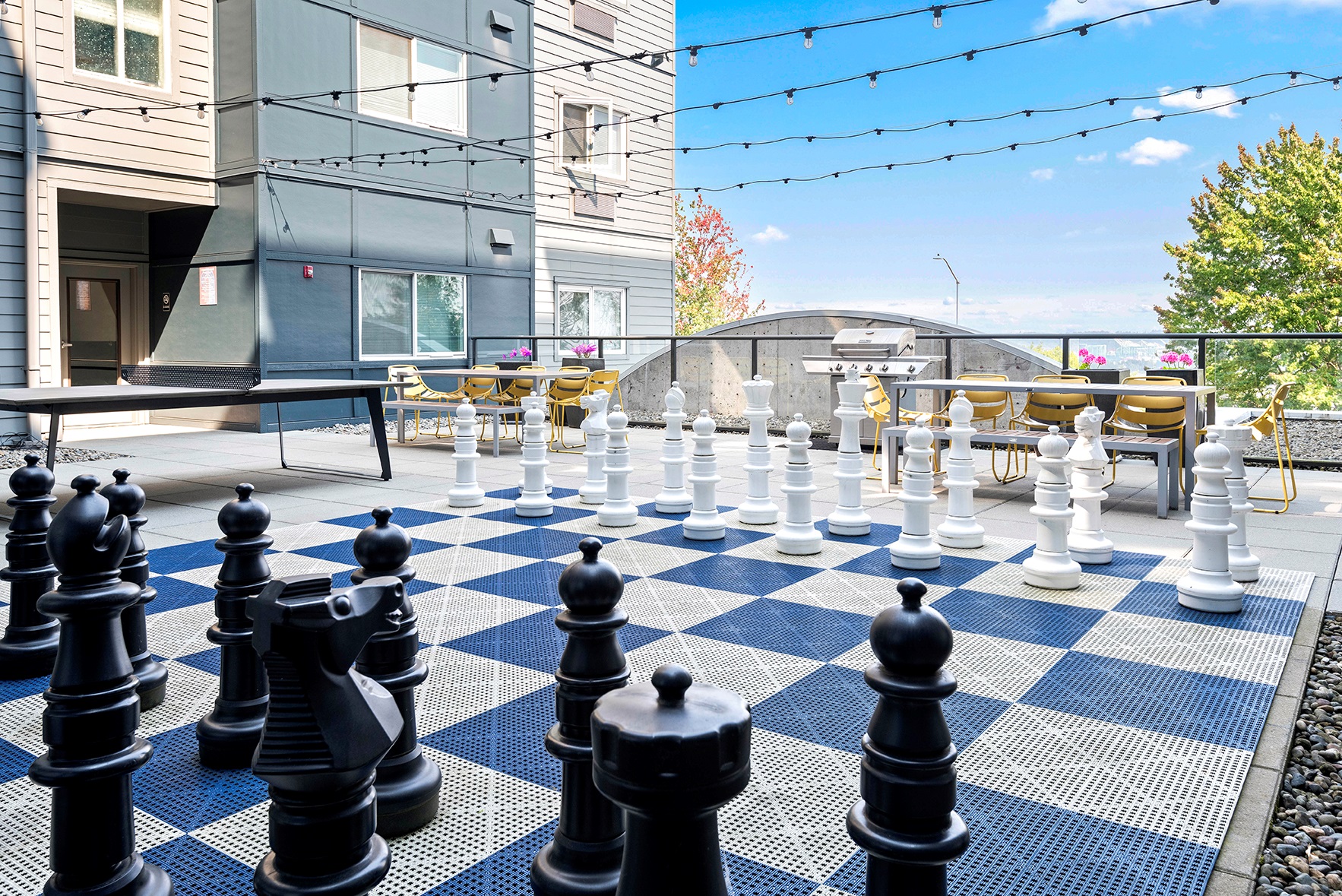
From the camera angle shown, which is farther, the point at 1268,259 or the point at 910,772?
the point at 1268,259

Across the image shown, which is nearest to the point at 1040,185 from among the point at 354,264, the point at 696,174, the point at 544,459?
the point at 696,174

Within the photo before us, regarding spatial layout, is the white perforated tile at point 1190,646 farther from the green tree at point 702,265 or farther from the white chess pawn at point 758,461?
Result: the green tree at point 702,265

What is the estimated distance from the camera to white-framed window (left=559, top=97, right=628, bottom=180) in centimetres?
1502

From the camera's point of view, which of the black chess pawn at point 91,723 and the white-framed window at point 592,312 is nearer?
the black chess pawn at point 91,723

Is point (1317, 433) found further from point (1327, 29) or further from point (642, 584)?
point (1327, 29)

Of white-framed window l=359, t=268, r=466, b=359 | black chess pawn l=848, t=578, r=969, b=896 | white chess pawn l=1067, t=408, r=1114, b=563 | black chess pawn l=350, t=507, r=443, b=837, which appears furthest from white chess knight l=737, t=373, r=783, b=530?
white-framed window l=359, t=268, r=466, b=359

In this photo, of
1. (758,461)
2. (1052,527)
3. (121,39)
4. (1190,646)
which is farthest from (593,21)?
(1190,646)

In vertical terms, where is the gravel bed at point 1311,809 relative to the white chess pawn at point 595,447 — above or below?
below

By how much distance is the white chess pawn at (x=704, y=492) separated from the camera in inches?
186

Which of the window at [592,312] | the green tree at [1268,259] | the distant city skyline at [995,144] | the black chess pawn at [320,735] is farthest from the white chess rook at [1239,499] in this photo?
the distant city skyline at [995,144]

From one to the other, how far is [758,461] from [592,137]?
11576 millimetres

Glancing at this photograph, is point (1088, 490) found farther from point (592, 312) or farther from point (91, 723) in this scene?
point (592, 312)

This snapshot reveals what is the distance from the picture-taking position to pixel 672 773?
0.95 metres

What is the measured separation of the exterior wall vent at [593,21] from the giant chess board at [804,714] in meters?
12.9
